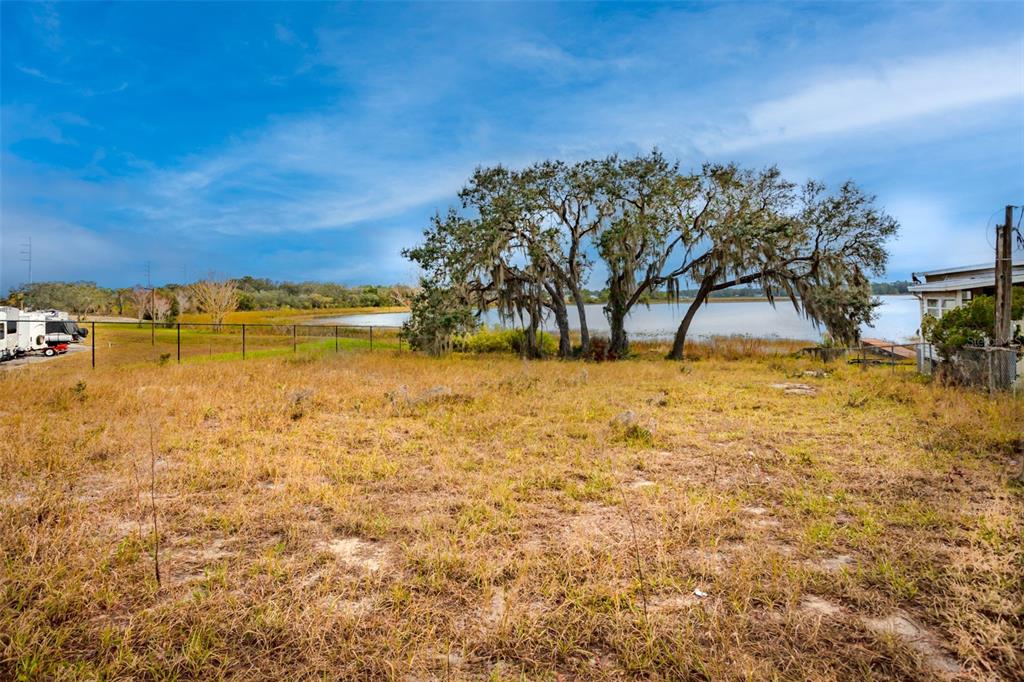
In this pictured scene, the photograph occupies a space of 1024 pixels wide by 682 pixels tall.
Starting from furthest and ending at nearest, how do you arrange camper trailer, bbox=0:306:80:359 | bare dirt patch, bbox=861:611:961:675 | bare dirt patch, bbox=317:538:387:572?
camper trailer, bbox=0:306:80:359, bare dirt patch, bbox=317:538:387:572, bare dirt patch, bbox=861:611:961:675

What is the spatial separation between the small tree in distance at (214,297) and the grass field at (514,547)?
143 feet

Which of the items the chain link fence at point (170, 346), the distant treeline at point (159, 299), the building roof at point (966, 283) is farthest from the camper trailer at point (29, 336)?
the building roof at point (966, 283)

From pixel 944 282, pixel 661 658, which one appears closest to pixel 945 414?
pixel 661 658

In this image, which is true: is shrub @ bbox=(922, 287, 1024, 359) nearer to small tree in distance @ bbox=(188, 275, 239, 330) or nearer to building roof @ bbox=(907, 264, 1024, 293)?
building roof @ bbox=(907, 264, 1024, 293)

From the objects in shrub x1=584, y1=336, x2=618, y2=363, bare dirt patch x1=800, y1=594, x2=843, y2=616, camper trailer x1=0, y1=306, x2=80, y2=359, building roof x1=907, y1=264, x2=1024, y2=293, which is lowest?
bare dirt patch x1=800, y1=594, x2=843, y2=616

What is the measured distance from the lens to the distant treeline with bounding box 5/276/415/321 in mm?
53000

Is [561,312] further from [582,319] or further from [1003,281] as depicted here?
[1003,281]

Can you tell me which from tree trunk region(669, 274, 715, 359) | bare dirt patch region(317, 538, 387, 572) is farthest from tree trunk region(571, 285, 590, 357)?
bare dirt patch region(317, 538, 387, 572)

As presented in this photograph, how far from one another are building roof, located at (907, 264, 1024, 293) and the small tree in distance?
48.7 meters

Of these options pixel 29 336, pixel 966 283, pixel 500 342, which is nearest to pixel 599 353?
pixel 500 342

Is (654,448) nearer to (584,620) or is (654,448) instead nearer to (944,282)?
(584,620)

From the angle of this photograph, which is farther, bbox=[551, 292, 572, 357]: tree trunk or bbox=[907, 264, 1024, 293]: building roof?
bbox=[551, 292, 572, 357]: tree trunk

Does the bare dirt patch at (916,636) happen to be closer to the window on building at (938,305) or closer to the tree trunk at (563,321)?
the tree trunk at (563,321)

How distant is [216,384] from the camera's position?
11.8 m
